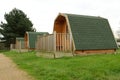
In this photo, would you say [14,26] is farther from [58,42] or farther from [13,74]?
[13,74]

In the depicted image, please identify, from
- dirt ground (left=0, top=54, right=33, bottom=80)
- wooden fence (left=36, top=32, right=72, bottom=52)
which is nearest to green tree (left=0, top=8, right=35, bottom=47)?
wooden fence (left=36, top=32, right=72, bottom=52)

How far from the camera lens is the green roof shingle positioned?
19.0m

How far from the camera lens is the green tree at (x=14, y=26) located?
63.0 m

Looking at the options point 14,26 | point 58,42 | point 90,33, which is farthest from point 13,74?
point 14,26

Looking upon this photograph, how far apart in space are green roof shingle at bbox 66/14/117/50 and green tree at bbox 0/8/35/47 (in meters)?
43.0

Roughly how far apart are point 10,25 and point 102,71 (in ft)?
187

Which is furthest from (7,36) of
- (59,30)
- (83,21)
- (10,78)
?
(10,78)

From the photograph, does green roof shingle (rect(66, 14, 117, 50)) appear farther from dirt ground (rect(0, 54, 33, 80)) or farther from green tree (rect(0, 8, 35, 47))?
green tree (rect(0, 8, 35, 47))

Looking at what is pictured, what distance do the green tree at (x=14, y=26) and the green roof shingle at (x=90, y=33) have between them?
42962 mm

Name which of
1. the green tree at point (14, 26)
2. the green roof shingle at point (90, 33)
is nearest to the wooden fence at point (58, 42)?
the green roof shingle at point (90, 33)

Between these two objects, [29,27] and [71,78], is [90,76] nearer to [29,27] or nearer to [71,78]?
[71,78]

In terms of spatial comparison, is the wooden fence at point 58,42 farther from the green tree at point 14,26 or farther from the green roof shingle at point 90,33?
the green tree at point 14,26

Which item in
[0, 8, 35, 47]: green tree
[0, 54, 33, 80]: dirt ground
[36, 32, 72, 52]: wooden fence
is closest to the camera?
[0, 54, 33, 80]: dirt ground

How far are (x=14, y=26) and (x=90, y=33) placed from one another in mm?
46300
